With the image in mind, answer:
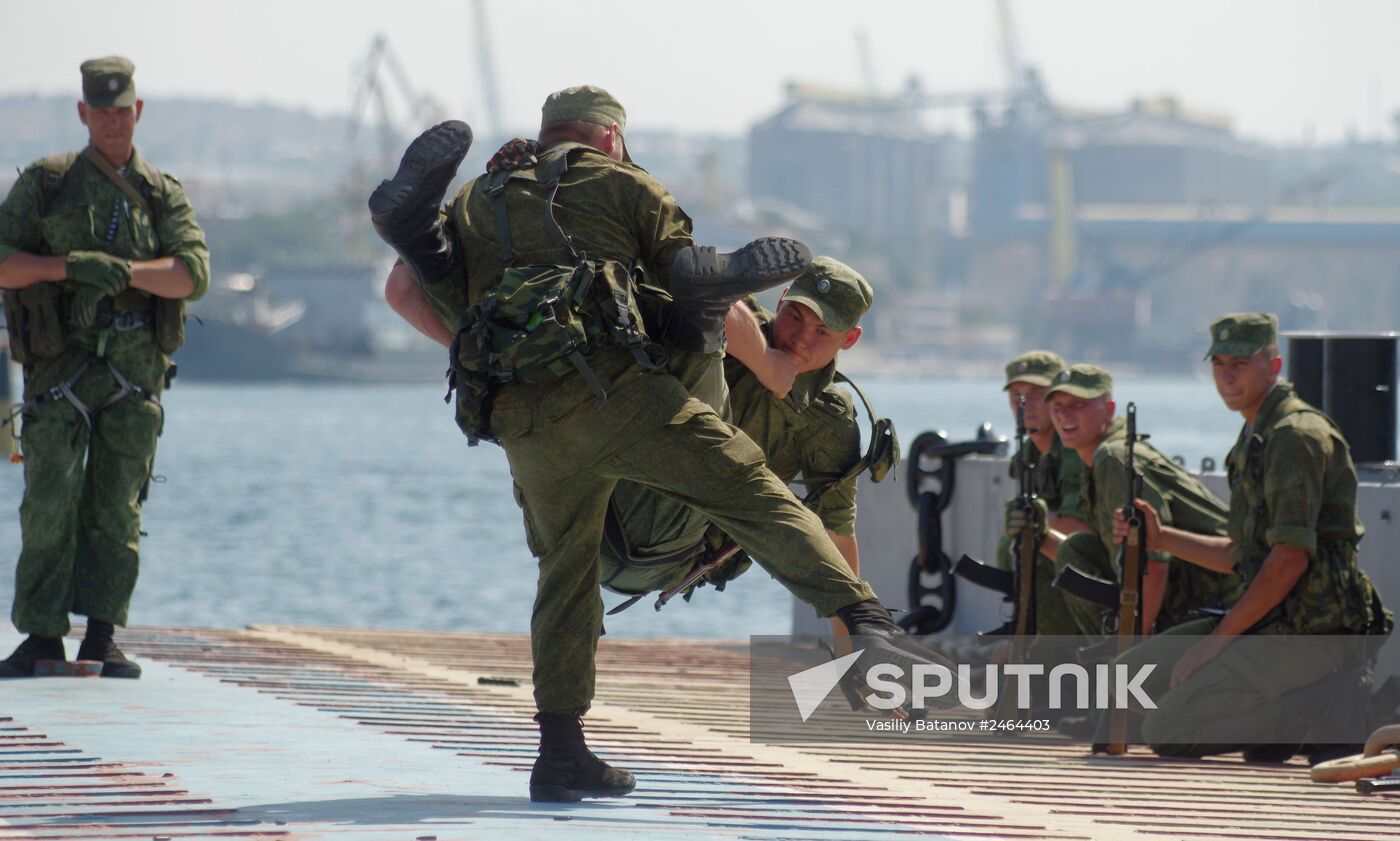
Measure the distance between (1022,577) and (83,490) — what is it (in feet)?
9.99

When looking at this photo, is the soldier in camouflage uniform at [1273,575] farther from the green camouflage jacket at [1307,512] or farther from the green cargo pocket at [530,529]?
the green cargo pocket at [530,529]

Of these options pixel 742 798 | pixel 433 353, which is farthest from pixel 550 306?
pixel 433 353

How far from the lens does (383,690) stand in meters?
7.04

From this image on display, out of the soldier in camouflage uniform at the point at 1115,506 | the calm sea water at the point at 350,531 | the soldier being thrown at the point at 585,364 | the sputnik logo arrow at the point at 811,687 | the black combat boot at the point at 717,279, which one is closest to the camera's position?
the black combat boot at the point at 717,279

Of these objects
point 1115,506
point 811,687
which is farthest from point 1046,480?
point 811,687

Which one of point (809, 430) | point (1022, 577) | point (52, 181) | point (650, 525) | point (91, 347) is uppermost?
point (52, 181)

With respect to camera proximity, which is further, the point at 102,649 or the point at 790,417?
the point at 102,649

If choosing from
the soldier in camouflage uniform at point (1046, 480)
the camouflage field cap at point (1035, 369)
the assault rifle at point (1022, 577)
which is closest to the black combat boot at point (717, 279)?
the assault rifle at point (1022, 577)

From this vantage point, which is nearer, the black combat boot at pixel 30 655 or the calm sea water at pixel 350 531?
the black combat boot at pixel 30 655

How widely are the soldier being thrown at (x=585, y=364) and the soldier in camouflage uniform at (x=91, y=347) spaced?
8.20 feet

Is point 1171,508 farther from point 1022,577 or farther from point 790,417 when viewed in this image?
point 790,417

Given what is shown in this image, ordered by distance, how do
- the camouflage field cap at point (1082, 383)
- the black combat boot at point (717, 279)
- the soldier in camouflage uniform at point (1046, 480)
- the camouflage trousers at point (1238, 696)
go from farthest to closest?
the soldier in camouflage uniform at point (1046, 480) < the camouflage field cap at point (1082, 383) < the camouflage trousers at point (1238, 696) < the black combat boot at point (717, 279)

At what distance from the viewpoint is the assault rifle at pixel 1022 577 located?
284 inches

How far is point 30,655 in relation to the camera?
6.84 metres
